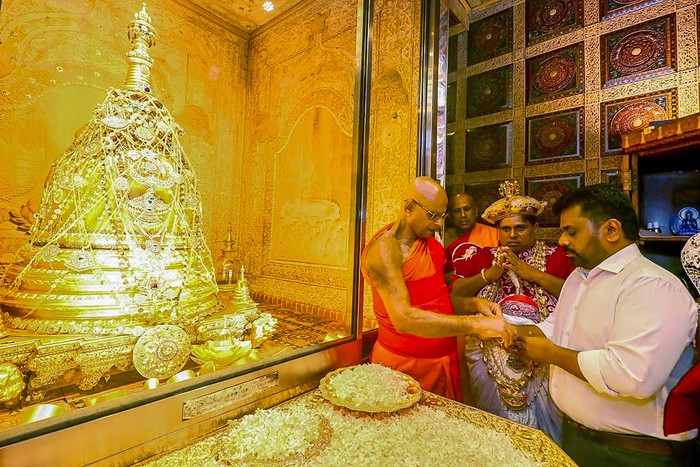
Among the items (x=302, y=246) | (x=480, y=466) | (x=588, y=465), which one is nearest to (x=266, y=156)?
(x=302, y=246)

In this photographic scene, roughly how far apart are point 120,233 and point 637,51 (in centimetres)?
531

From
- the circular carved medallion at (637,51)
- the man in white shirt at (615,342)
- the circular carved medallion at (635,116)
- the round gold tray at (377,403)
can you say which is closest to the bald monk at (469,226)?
the man in white shirt at (615,342)

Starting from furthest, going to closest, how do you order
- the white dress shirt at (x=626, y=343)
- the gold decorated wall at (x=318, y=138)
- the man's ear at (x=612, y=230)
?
1. the gold decorated wall at (x=318, y=138)
2. the man's ear at (x=612, y=230)
3. the white dress shirt at (x=626, y=343)

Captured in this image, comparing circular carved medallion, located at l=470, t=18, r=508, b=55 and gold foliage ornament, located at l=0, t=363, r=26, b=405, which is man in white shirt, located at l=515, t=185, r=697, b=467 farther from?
circular carved medallion, located at l=470, t=18, r=508, b=55

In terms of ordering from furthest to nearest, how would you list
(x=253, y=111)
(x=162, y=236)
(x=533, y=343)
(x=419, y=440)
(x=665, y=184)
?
(x=665, y=184)
(x=253, y=111)
(x=162, y=236)
(x=533, y=343)
(x=419, y=440)

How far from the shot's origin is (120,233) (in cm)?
201

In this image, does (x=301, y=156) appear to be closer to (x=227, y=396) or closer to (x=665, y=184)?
(x=227, y=396)

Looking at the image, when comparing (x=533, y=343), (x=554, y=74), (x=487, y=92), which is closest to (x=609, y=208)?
(x=533, y=343)

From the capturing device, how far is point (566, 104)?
3.84 m

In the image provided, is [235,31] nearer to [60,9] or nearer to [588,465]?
[60,9]

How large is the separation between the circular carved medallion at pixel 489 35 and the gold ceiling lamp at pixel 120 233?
4.46 m

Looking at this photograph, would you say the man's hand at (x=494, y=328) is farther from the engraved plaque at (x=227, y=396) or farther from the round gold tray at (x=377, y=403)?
the engraved plaque at (x=227, y=396)

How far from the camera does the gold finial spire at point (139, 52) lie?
79.9 inches

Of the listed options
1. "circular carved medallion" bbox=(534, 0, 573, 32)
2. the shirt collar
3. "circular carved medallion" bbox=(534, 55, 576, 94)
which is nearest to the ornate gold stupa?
Answer: the shirt collar
